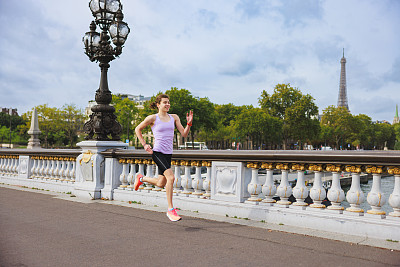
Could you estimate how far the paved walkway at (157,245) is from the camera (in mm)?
3941

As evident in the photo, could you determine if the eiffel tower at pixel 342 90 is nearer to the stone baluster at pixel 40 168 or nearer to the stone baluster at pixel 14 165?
the stone baluster at pixel 14 165

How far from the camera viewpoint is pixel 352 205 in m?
5.17

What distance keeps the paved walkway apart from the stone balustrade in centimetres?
50

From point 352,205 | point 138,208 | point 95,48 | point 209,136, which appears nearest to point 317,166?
point 352,205

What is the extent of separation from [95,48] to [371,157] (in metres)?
7.36

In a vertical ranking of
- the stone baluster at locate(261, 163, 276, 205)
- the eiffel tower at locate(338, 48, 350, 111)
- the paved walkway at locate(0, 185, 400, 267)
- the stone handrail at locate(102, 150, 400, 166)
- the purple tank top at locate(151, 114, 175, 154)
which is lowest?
the paved walkway at locate(0, 185, 400, 267)

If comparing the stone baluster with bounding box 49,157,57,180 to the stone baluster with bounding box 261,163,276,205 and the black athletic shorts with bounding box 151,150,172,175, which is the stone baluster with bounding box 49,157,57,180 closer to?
the black athletic shorts with bounding box 151,150,172,175

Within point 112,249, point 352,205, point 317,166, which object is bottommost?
point 112,249

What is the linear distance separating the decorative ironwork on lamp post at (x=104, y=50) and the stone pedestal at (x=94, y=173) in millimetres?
349

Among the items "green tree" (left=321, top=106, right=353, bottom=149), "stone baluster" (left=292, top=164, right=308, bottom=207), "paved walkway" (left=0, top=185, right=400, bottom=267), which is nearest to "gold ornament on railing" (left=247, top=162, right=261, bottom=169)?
"stone baluster" (left=292, top=164, right=308, bottom=207)

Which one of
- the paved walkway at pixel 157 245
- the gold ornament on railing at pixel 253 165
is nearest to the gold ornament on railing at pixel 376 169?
the paved walkway at pixel 157 245

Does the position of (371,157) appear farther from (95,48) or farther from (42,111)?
(42,111)

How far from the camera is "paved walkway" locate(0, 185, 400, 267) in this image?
394cm

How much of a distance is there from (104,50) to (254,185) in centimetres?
561
